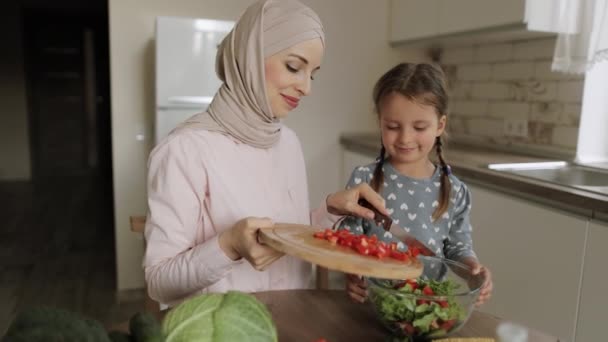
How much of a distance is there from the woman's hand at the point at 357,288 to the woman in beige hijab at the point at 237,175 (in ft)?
0.46

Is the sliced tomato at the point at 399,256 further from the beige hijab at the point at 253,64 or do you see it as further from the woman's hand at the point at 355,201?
the beige hijab at the point at 253,64

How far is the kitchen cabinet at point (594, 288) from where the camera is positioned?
4.98ft

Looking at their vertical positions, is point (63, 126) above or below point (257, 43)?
below

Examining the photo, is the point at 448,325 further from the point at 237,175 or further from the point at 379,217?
the point at 237,175

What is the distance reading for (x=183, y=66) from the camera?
2.69 m

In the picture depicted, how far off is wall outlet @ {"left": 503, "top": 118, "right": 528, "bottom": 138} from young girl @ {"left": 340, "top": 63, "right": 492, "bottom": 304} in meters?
1.48

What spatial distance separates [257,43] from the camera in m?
1.09

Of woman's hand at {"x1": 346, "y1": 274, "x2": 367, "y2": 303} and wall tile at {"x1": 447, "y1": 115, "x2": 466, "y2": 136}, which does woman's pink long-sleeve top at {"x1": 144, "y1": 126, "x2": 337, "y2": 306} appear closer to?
woman's hand at {"x1": 346, "y1": 274, "x2": 367, "y2": 303}

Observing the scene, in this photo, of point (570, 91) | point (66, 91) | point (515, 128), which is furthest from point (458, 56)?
point (66, 91)

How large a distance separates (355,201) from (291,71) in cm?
→ 33

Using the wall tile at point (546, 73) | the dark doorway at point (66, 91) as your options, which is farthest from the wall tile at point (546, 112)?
the dark doorway at point (66, 91)

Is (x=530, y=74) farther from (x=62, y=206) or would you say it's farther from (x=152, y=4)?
(x=62, y=206)

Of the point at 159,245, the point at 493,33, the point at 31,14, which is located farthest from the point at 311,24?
the point at 31,14

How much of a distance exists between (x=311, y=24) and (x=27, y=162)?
694 cm
